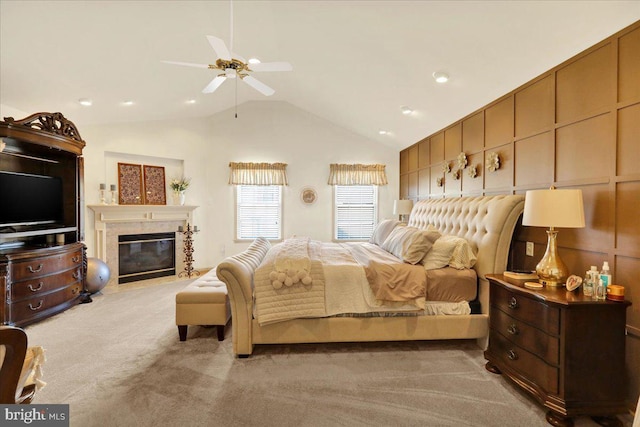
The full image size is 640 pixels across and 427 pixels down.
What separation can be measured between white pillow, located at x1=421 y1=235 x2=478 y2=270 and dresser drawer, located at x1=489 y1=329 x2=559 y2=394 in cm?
63

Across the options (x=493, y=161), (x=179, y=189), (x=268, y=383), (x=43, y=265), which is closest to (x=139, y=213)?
(x=179, y=189)

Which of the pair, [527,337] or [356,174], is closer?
[527,337]

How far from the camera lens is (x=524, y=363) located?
2.00 meters

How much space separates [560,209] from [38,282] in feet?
16.2

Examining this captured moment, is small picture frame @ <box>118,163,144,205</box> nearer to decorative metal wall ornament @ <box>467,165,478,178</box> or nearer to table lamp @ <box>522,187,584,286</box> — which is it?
decorative metal wall ornament @ <box>467,165,478,178</box>

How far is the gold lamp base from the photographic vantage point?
6.76 ft

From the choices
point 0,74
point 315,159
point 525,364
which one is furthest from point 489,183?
point 0,74

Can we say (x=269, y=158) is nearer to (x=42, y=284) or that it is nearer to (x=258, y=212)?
(x=258, y=212)

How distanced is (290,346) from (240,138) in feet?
14.5

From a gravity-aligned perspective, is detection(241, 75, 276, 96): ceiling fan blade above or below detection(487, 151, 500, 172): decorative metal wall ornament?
above

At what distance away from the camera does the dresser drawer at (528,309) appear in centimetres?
181

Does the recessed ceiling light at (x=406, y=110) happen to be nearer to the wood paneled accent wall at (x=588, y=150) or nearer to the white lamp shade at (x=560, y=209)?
the wood paneled accent wall at (x=588, y=150)

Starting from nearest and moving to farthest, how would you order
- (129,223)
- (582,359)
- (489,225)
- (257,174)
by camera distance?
(582,359) → (489,225) → (129,223) → (257,174)

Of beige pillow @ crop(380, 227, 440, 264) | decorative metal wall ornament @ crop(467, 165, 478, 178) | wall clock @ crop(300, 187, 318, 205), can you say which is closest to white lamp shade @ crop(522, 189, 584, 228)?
beige pillow @ crop(380, 227, 440, 264)
